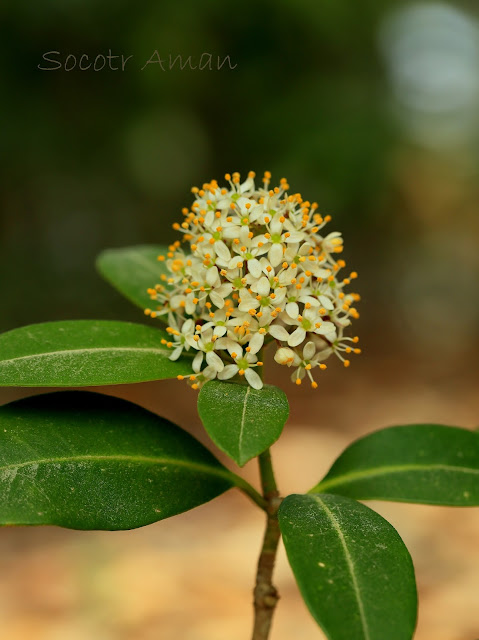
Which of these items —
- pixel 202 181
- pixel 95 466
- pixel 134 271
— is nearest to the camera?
pixel 95 466

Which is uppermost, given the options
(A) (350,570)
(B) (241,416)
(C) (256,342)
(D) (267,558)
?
(C) (256,342)

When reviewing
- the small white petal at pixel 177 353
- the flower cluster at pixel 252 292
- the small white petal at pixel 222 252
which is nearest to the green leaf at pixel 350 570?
the flower cluster at pixel 252 292

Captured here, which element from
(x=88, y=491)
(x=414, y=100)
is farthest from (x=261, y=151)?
(x=88, y=491)

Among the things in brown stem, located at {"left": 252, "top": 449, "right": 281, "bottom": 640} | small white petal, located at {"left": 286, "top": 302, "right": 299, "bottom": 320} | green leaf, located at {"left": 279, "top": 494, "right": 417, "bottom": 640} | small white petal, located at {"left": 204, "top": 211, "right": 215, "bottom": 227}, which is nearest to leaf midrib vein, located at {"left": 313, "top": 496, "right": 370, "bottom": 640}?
green leaf, located at {"left": 279, "top": 494, "right": 417, "bottom": 640}

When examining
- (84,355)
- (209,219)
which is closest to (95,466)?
(84,355)

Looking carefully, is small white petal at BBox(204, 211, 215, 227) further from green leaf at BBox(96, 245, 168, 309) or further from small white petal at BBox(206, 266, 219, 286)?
green leaf at BBox(96, 245, 168, 309)

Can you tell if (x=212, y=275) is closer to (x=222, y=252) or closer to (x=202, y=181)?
(x=222, y=252)

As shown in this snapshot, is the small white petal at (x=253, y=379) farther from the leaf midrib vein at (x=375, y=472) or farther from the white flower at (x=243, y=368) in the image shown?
the leaf midrib vein at (x=375, y=472)
